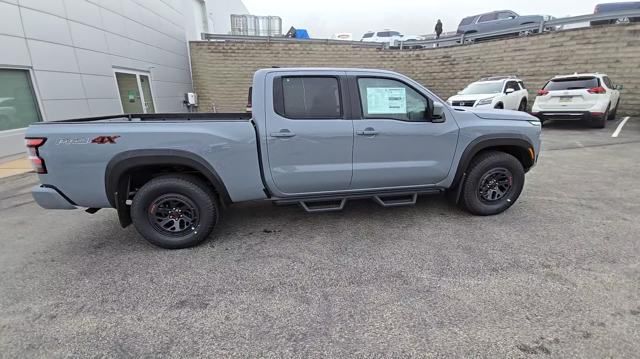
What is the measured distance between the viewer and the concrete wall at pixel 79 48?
727 cm

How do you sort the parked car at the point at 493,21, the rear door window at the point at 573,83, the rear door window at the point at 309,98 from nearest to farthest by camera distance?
the rear door window at the point at 309,98 < the rear door window at the point at 573,83 < the parked car at the point at 493,21

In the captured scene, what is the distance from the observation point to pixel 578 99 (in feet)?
31.3

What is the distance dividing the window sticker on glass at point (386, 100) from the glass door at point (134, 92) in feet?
36.0

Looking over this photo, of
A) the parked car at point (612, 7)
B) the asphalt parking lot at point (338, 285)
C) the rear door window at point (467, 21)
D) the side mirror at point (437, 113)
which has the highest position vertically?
the rear door window at point (467, 21)

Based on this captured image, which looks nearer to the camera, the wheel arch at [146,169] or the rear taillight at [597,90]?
the wheel arch at [146,169]

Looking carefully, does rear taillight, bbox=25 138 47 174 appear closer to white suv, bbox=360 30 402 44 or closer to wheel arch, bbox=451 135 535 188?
wheel arch, bbox=451 135 535 188

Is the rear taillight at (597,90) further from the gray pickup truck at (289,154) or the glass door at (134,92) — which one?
the glass door at (134,92)

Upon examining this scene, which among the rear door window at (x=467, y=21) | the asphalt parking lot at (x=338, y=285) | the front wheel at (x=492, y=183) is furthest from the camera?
the rear door window at (x=467, y=21)

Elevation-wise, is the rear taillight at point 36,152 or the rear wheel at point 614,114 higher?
the rear taillight at point 36,152

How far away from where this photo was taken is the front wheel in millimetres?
3744

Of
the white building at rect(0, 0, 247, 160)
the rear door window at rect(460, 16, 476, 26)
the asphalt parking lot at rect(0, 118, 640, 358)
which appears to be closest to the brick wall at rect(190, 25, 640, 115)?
the white building at rect(0, 0, 247, 160)

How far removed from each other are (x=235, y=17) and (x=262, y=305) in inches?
859

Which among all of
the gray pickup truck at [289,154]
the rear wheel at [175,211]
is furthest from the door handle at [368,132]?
the rear wheel at [175,211]

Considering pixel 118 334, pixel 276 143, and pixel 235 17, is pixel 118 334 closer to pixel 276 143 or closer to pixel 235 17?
pixel 276 143
